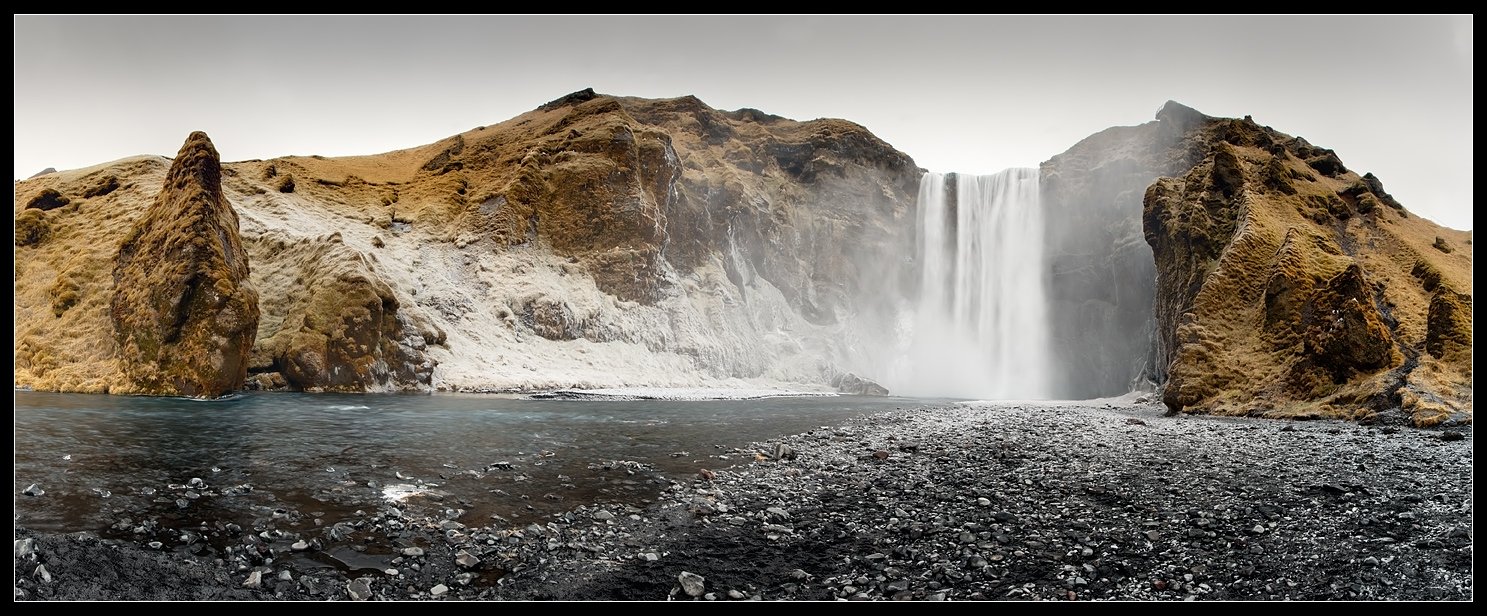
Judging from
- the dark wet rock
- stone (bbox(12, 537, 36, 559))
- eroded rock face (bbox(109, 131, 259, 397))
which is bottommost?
stone (bbox(12, 537, 36, 559))

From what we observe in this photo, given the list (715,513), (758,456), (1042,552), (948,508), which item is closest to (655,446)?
(758,456)

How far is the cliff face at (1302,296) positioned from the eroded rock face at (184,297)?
38217 mm

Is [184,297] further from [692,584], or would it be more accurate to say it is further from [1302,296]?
[1302,296]

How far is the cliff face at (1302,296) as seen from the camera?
20719 millimetres

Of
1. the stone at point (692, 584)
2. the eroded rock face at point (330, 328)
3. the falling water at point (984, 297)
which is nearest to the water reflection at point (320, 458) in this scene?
the stone at point (692, 584)

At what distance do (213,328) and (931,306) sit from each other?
67.3 meters

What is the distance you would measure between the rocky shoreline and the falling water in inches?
2326

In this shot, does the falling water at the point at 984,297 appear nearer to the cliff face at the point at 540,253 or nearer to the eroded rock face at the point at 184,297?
the cliff face at the point at 540,253

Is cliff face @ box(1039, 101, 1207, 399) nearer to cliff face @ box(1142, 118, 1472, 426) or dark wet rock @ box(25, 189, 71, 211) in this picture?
cliff face @ box(1142, 118, 1472, 426)

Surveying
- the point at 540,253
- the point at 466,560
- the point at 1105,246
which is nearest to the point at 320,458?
the point at 466,560

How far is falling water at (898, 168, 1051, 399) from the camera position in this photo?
70.3 m

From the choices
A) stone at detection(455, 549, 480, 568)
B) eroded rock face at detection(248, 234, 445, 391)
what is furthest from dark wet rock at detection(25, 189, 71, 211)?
stone at detection(455, 549, 480, 568)

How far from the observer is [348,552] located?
7.69m
